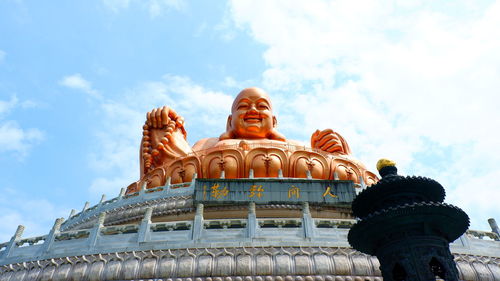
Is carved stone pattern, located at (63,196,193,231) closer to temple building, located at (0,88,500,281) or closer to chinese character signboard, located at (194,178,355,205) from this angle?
temple building, located at (0,88,500,281)

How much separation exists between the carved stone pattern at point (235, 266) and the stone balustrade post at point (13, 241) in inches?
42.7

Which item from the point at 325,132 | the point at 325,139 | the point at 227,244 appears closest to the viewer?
the point at 227,244

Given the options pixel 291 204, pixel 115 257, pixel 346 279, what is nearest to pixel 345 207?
pixel 291 204

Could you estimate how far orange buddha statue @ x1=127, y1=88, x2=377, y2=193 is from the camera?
47.5ft

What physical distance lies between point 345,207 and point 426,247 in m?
6.98

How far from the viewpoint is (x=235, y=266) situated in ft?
22.0

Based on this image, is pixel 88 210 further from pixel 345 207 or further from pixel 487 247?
pixel 487 247

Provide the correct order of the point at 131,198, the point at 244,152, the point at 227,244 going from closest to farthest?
the point at 227,244
the point at 131,198
the point at 244,152

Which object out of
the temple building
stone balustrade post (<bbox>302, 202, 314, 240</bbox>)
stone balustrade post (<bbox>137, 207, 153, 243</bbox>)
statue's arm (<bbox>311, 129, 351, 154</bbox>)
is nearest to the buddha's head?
statue's arm (<bbox>311, 129, 351, 154</bbox>)

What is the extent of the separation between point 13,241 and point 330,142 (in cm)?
1309

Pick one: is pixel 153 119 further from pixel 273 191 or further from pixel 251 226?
pixel 251 226

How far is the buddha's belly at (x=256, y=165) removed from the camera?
14375 millimetres

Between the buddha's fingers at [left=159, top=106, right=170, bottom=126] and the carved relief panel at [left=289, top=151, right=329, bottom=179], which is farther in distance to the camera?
the buddha's fingers at [left=159, top=106, right=170, bottom=126]

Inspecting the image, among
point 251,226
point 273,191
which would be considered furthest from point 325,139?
point 251,226
